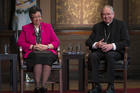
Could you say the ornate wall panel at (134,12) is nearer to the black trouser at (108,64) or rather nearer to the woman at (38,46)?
the black trouser at (108,64)

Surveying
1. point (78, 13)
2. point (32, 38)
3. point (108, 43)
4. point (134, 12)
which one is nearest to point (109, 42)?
point (108, 43)

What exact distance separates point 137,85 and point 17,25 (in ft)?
8.52

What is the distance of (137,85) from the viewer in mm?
6945

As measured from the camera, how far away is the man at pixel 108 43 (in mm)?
5402

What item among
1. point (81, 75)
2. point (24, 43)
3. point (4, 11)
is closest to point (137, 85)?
point (81, 75)

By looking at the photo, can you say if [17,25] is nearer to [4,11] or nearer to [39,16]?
[4,11]

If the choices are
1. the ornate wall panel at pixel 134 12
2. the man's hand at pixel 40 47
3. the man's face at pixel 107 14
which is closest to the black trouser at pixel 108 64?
the man's face at pixel 107 14

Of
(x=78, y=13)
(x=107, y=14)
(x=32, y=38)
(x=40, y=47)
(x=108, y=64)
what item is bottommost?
(x=108, y=64)

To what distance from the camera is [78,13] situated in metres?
8.42

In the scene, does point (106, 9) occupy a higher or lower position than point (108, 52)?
higher

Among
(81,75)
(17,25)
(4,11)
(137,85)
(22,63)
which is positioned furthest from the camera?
(4,11)

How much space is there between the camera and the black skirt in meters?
5.25

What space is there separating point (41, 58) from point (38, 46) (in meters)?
0.24

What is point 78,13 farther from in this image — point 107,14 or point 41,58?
point 41,58
